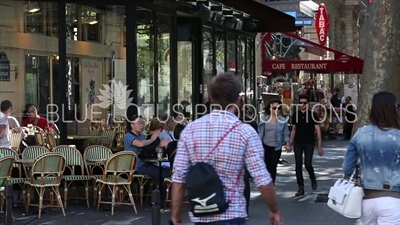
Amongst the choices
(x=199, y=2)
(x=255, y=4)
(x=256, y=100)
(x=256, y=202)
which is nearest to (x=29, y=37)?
(x=199, y=2)

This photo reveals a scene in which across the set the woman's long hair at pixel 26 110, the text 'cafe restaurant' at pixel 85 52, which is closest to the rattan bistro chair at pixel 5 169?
the text 'cafe restaurant' at pixel 85 52

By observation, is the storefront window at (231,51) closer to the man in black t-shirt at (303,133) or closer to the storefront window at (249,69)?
the storefront window at (249,69)

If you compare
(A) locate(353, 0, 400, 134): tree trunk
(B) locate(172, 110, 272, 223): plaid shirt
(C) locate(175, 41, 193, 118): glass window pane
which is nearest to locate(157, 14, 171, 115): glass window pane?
(C) locate(175, 41, 193, 118): glass window pane

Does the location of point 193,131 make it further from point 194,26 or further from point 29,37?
point 194,26

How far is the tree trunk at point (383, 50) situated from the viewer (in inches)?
447

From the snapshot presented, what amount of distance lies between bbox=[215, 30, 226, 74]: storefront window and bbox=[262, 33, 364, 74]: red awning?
6.62 metres

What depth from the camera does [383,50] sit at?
37.4 ft

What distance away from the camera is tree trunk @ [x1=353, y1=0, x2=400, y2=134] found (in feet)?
37.3

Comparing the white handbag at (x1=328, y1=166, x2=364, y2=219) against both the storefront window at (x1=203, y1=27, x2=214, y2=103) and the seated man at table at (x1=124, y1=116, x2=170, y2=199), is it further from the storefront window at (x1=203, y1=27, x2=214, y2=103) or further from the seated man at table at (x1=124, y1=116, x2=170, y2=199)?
the storefront window at (x1=203, y1=27, x2=214, y2=103)

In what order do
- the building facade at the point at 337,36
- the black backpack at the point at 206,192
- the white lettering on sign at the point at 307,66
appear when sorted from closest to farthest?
the black backpack at the point at 206,192 → the white lettering on sign at the point at 307,66 → the building facade at the point at 337,36

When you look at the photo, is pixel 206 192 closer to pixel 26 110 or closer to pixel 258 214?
pixel 258 214

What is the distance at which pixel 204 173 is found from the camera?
4402 millimetres

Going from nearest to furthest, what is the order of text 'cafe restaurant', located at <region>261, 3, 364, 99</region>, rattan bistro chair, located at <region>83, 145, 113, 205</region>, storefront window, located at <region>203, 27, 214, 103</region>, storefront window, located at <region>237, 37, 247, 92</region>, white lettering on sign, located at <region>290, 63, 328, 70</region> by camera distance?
rattan bistro chair, located at <region>83, 145, 113, 205</region> → storefront window, located at <region>203, 27, 214, 103</region> → storefront window, located at <region>237, 37, 247, 92</region> → text 'cafe restaurant', located at <region>261, 3, 364, 99</region> → white lettering on sign, located at <region>290, 63, 328, 70</region>

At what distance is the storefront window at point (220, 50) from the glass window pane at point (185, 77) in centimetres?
151
